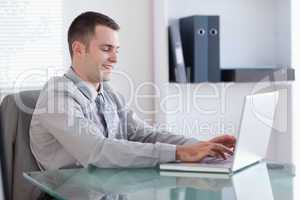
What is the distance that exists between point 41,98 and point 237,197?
930mm

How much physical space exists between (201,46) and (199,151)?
1.08 metres

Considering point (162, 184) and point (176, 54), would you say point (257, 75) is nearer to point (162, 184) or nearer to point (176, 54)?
point (176, 54)

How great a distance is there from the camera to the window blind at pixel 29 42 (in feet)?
8.45

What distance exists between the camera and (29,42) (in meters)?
2.63

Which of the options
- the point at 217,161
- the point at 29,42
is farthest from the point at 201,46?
→ the point at 217,161

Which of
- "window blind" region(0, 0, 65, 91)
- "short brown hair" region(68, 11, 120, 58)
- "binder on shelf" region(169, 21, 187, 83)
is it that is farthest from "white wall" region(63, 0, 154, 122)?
"short brown hair" region(68, 11, 120, 58)

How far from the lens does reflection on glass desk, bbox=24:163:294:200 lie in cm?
146

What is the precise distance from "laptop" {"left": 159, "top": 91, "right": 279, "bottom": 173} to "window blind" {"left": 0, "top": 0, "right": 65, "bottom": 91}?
3.70 feet

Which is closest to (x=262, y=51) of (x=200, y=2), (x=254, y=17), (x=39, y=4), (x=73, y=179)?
(x=254, y=17)

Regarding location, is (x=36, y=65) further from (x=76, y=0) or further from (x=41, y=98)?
(x=41, y=98)

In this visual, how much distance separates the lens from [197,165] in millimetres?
1765

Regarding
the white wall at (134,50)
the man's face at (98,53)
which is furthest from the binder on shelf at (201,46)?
the man's face at (98,53)

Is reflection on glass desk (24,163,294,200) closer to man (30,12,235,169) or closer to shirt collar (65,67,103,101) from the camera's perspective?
man (30,12,235,169)

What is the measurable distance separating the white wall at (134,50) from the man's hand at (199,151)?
112 cm
